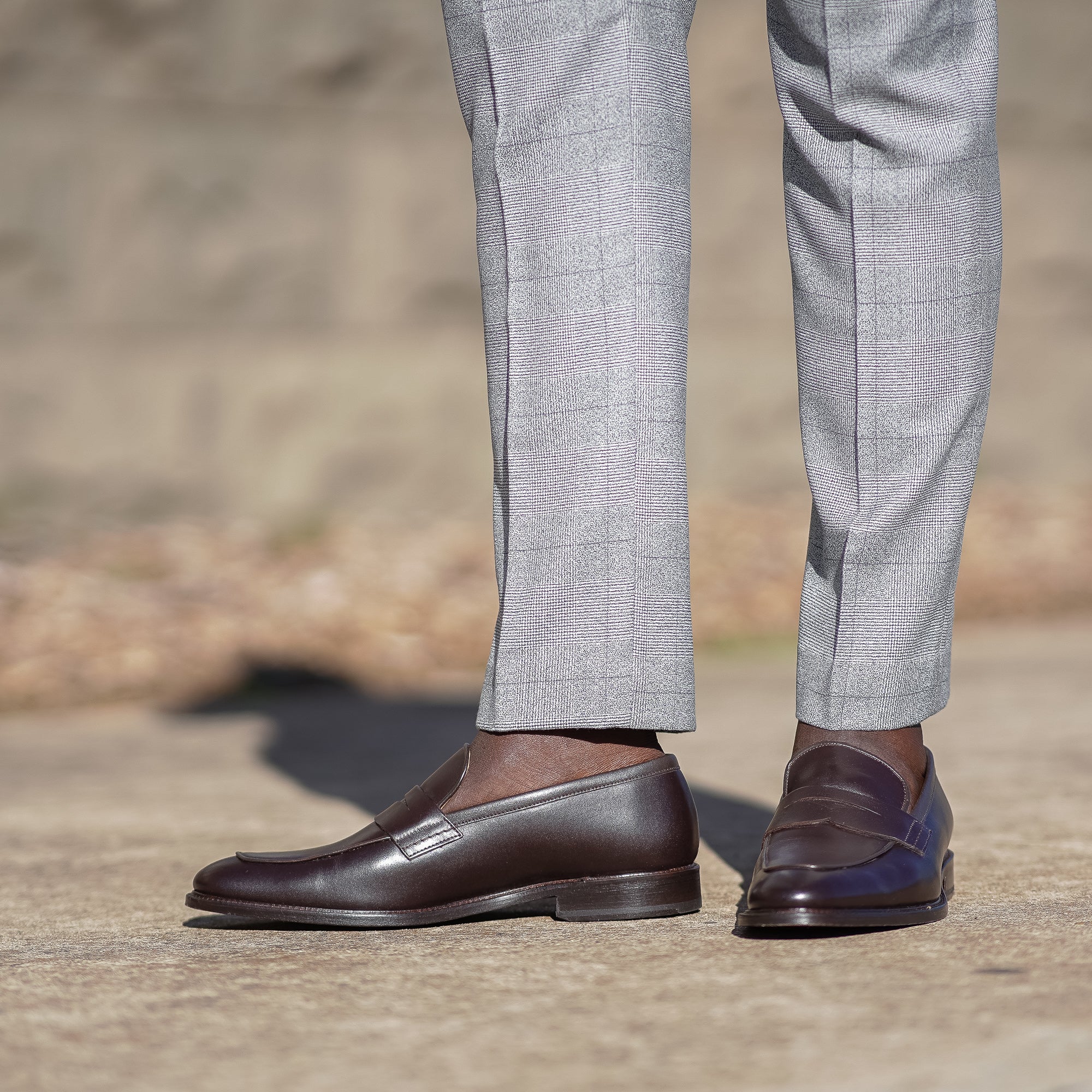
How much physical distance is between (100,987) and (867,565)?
598 millimetres

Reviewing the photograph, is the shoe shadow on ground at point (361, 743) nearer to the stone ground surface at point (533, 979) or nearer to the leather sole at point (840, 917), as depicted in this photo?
the stone ground surface at point (533, 979)

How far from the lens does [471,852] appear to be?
1048 millimetres

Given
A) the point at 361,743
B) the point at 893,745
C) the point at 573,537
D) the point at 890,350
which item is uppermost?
the point at 890,350

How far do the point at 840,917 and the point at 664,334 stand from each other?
1.41 feet

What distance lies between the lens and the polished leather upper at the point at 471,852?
1.04 m

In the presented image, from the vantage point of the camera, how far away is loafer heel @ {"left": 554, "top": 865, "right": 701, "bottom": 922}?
1058mm

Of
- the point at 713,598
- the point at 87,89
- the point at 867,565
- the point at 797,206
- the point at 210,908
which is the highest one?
the point at 87,89

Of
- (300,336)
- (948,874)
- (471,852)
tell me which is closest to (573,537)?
(471,852)

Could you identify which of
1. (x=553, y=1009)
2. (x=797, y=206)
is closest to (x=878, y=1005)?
(x=553, y=1009)

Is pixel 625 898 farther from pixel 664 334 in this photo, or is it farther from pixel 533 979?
pixel 664 334

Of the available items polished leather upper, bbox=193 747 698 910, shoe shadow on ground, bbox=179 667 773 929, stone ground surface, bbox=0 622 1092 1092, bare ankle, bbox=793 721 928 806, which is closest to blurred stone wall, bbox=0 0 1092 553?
shoe shadow on ground, bbox=179 667 773 929

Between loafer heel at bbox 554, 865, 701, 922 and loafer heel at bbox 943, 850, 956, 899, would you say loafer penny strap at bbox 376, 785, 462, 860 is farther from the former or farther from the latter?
loafer heel at bbox 943, 850, 956, 899

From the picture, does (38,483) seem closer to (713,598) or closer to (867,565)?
(713,598)

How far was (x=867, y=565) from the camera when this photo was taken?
1062 mm
